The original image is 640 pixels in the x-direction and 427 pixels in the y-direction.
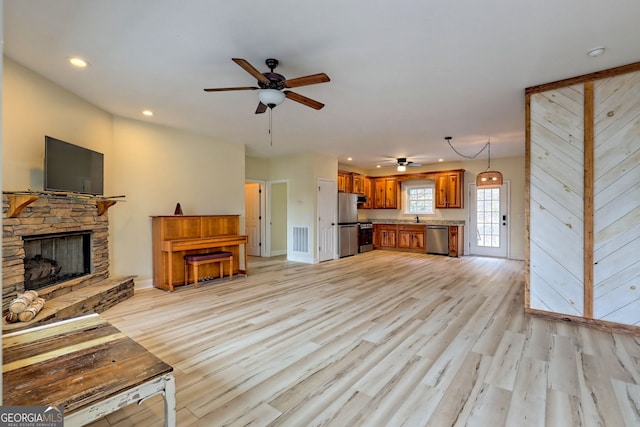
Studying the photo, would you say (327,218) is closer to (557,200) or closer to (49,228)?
(557,200)

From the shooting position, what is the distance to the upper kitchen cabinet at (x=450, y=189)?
833 centimetres

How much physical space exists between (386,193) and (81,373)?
8.79 metres

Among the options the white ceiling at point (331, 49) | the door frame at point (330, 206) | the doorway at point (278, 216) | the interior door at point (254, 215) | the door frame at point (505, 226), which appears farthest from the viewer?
the doorway at point (278, 216)

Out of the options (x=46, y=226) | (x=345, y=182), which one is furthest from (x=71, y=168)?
(x=345, y=182)

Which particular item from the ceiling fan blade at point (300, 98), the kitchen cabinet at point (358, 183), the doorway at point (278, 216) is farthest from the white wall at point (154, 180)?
the kitchen cabinet at point (358, 183)

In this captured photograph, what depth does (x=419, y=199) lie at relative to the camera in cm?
932

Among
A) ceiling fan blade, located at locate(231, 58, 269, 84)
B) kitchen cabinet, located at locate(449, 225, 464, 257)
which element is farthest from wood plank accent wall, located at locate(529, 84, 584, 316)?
kitchen cabinet, located at locate(449, 225, 464, 257)

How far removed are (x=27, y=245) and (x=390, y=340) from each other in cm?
388

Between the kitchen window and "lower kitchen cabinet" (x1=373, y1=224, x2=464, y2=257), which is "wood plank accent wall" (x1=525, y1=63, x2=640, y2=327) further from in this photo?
the kitchen window

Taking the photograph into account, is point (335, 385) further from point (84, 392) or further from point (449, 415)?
point (84, 392)

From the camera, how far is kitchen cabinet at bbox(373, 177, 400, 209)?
9.52m

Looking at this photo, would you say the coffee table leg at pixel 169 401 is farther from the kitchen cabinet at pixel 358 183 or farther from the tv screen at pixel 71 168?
the kitchen cabinet at pixel 358 183

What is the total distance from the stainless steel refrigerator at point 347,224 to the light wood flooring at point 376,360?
11.5 ft

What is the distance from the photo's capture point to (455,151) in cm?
708
